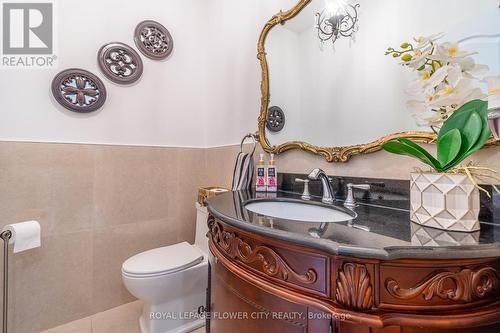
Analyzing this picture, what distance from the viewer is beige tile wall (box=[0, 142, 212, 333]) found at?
4.13 ft

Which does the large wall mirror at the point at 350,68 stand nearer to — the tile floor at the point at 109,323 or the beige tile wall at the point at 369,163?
the beige tile wall at the point at 369,163

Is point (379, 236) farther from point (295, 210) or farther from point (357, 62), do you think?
point (357, 62)

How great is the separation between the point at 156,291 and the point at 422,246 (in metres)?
1.23

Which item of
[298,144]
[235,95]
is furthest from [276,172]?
[235,95]

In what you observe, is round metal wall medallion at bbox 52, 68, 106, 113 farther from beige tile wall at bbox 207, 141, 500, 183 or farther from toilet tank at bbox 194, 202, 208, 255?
beige tile wall at bbox 207, 141, 500, 183

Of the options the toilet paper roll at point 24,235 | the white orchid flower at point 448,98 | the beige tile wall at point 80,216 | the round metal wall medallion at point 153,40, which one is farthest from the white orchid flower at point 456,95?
the toilet paper roll at point 24,235

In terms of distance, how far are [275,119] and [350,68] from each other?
1.59 feet

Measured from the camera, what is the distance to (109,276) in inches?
59.1

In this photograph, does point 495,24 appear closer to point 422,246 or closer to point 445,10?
point 445,10

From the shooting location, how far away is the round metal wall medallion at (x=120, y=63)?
4.82 ft

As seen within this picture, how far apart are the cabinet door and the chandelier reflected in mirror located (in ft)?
3.63

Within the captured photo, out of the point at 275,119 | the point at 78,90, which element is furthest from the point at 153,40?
the point at 275,119

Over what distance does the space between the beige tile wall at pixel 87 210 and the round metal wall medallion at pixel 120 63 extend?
48 cm

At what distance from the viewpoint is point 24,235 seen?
1164 mm
